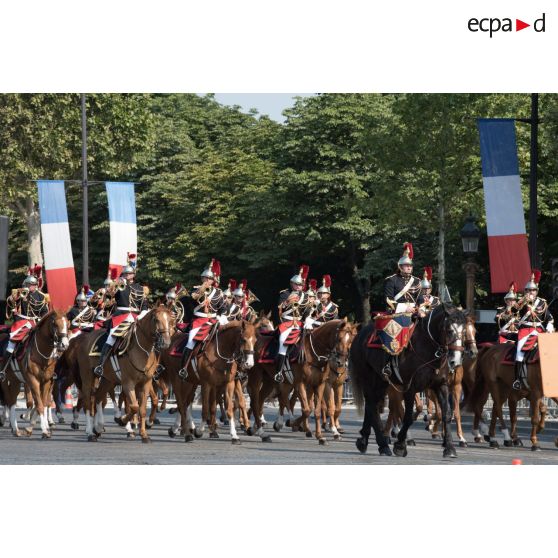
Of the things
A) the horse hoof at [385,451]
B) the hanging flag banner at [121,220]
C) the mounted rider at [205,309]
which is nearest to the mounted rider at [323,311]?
the mounted rider at [205,309]

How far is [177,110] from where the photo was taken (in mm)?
Result: 75875

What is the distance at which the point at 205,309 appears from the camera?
2508 centimetres

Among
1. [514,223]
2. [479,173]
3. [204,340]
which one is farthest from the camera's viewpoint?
[479,173]

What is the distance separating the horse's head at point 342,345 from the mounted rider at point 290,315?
85.6 inches

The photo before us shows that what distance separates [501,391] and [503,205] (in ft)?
21.0

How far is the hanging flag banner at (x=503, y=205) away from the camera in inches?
1163

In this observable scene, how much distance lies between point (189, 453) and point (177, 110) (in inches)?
2225

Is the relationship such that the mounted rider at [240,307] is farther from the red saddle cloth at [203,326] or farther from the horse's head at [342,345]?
the horse's head at [342,345]

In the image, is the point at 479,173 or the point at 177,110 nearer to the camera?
the point at 479,173

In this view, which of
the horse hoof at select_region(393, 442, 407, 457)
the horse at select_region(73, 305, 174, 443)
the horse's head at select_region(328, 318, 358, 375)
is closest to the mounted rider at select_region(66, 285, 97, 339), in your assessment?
the horse at select_region(73, 305, 174, 443)

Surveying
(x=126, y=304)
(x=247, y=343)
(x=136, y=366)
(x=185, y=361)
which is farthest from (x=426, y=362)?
(x=126, y=304)

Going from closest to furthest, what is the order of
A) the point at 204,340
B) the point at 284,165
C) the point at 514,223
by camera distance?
the point at 204,340
the point at 514,223
the point at 284,165

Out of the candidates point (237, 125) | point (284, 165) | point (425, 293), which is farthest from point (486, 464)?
point (237, 125)

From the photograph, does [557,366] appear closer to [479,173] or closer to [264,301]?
[479,173]
